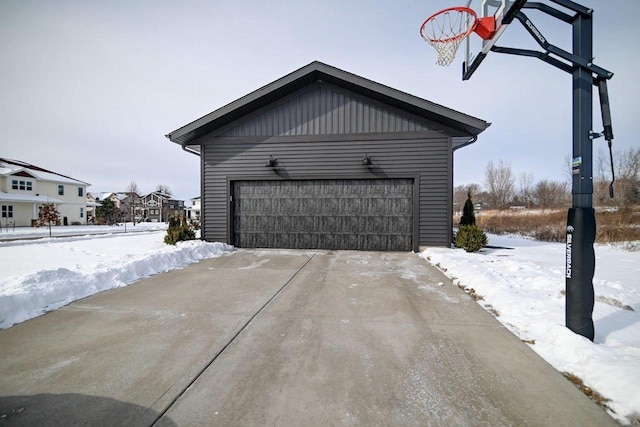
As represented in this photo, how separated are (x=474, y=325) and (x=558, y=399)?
1242mm

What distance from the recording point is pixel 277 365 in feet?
7.77

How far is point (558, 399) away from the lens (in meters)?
1.95

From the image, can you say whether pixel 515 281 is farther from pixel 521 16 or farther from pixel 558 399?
pixel 521 16

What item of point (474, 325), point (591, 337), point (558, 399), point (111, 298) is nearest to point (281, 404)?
point (558, 399)

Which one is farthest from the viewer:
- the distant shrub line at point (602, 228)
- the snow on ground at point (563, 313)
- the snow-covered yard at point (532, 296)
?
the distant shrub line at point (602, 228)

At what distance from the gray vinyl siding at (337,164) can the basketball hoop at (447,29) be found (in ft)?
11.6

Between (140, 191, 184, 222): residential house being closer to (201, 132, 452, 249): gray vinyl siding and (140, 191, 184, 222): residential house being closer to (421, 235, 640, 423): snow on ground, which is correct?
(201, 132, 452, 249): gray vinyl siding

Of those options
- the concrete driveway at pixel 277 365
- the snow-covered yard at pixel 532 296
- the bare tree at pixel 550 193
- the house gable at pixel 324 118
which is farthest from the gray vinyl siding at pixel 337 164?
the bare tree at pixel 550 193

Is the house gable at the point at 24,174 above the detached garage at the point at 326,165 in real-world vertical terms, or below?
above

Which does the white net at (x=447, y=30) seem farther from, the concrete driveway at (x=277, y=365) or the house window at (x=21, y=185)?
the house window at (x=21, y=185)

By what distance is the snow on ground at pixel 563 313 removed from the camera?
199 cm

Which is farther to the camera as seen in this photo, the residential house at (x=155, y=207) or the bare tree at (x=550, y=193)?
the residential house at (x=155, y=207)

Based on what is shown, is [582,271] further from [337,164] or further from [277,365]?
[337,164]

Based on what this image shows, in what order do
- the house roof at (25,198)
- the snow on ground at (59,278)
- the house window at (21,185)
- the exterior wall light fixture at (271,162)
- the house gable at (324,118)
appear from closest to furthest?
1. the snow on ground at (59,278)
2. the house gable at (324,118)
3. the exterior wall light fixture at (271,162)
4. the house roof at (25,198)
5. the house window at (21,185)
